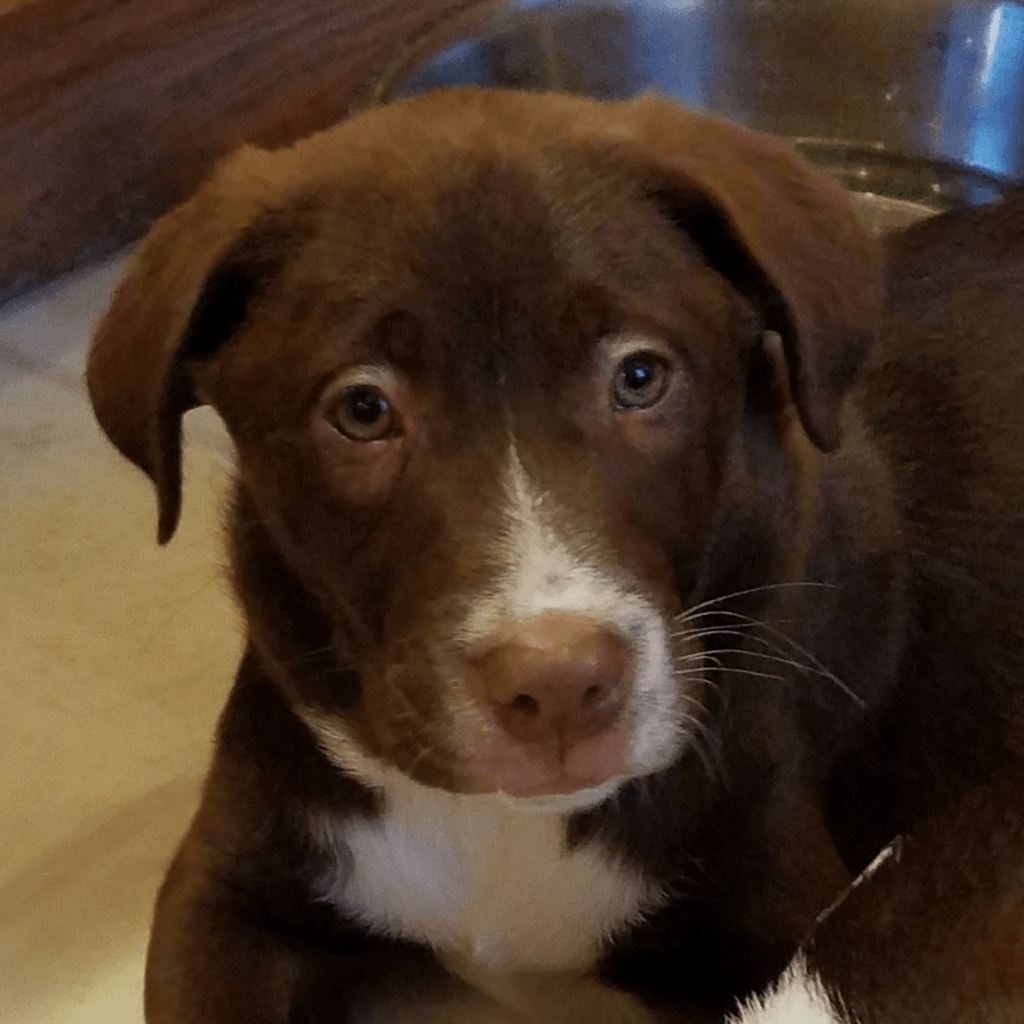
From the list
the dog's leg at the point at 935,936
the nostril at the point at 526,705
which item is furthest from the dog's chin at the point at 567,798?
the dog's leg at the point at 935,936

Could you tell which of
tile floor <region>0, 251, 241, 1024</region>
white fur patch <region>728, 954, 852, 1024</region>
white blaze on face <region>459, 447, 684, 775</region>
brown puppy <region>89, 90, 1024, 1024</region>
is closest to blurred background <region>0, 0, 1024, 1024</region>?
tile floor <region>0, 251, 241, 1024</region>

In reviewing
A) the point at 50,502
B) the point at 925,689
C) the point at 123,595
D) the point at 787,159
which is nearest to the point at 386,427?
the point at 787,159

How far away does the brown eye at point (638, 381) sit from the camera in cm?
114

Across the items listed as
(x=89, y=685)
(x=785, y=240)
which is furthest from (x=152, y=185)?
(x=785, y=240)

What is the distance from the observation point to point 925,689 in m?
1.60

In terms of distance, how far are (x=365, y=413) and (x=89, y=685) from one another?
1029 millimetres

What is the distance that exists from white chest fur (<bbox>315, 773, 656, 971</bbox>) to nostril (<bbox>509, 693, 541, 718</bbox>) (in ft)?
1.17

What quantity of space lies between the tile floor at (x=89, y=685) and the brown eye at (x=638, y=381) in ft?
1.81

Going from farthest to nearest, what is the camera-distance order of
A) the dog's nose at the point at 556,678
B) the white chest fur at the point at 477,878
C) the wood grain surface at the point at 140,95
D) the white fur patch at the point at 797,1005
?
the wood grain surface at the point at 140,95 → the white chest fur at the point at 477,878 → the white fur patch at the point at 797,1005 → the dog's nose at the point at 556,678

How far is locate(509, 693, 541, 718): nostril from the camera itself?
1028mm

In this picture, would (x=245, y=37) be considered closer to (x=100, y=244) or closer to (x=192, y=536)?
(x=100, y=244)

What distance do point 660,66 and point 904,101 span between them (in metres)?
0.42

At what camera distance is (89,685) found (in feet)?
6.64

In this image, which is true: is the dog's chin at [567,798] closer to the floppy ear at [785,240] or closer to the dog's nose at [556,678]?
the dog's nose at [556,678]
